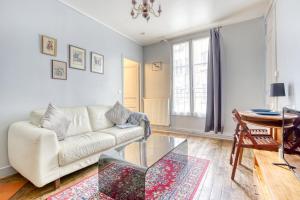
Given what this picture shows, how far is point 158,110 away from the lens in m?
4.78

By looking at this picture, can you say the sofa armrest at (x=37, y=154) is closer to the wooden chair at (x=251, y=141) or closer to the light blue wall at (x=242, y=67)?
the wooden chair at (x=251, y=141)

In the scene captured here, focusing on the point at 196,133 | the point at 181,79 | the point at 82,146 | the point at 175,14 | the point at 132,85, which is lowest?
the point at 196,133

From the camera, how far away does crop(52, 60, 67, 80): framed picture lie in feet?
8.68

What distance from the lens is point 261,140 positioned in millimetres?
1961

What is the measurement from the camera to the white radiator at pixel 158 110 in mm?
4664

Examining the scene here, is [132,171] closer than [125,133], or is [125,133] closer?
[132,171]

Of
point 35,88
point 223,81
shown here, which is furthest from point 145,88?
point 35,88

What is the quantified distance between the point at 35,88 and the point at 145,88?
3121 mm

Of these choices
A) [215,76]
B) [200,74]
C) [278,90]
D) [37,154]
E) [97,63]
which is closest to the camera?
[37,154]

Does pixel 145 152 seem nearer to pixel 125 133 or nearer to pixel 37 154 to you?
pixel 125 133

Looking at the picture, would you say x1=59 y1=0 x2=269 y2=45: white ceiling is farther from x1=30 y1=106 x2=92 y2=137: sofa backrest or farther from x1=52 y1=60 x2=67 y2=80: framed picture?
x1=30 y1=106 x2=92 y2=137: sofa backrest

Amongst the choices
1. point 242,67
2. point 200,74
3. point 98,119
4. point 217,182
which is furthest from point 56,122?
point 242,67

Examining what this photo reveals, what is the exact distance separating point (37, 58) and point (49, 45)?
0.30m

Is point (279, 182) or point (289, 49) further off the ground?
point (289, 49)
